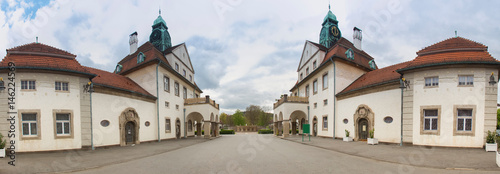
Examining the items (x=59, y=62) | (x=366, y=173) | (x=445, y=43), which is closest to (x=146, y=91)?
(x=59, y=62)

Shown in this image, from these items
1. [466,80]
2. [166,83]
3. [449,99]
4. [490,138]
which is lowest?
[490,138]

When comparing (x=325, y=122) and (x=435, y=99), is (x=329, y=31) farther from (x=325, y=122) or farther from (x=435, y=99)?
(x=435, y=99)

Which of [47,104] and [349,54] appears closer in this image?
[47,104]

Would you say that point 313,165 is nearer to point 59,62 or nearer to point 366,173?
point 366,173

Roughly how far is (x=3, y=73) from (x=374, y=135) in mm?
24363

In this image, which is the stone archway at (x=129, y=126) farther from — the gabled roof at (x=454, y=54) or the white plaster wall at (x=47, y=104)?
the gabled roof at (x=454, y=54)

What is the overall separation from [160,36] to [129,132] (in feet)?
57.4

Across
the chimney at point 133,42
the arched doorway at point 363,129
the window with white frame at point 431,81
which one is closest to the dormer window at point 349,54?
the arched doorway at point 363,129

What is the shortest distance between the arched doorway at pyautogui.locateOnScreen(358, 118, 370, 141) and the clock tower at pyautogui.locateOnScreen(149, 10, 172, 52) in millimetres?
25847

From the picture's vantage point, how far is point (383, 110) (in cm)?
1675

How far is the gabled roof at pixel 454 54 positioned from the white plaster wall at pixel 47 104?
69.8 feet

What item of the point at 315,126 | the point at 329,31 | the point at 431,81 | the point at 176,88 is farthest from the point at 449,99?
the point at 176,88

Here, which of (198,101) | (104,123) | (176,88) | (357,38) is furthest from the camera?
(357,38)

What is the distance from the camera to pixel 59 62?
45.5 feet
